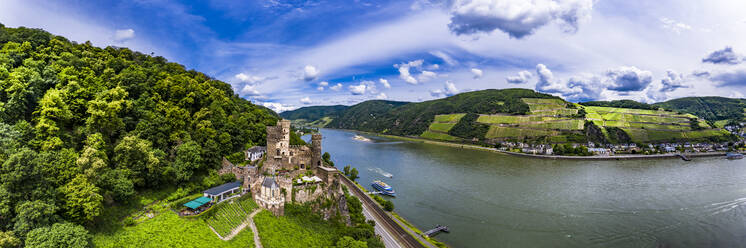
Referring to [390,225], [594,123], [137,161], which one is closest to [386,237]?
[390,225]

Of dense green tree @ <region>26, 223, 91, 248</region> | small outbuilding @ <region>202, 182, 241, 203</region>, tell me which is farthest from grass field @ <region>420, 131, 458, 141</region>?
dense green tree @ <region>26, 223, 91, 248</region>

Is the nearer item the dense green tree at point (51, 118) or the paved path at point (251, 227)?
the paved path at point (251, 227)

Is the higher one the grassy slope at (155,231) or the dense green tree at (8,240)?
the dense green tree at (8,240)

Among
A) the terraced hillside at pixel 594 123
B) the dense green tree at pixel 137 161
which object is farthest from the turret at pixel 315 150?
the terraced hillside at pixel 594 123

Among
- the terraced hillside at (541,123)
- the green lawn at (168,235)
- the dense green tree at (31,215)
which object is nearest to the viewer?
the dense green tree at (31,215)

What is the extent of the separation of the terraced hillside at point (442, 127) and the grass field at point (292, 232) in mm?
85372

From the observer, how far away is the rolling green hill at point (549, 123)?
85.0 meters

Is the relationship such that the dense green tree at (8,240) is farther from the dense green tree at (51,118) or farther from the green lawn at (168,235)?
the dense green tree at (51,118)

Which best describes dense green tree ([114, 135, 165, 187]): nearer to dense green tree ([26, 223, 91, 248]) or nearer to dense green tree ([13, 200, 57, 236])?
dense green tree ([13, 200, 57, 236])

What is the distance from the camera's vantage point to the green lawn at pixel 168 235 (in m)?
15.6

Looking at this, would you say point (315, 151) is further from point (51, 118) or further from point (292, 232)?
point (51, 118)

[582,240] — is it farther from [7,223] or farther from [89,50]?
[89,50]

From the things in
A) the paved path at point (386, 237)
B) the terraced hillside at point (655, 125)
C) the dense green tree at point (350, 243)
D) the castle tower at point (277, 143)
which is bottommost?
the paved path at point (386, 237)

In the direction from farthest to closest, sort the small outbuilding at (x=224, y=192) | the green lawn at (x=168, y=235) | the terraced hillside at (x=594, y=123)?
the terraced hillside at (x=594, y=123)
the small outbuilding at (x=224, y=192)
the green lawn at (x=168, y=235)
